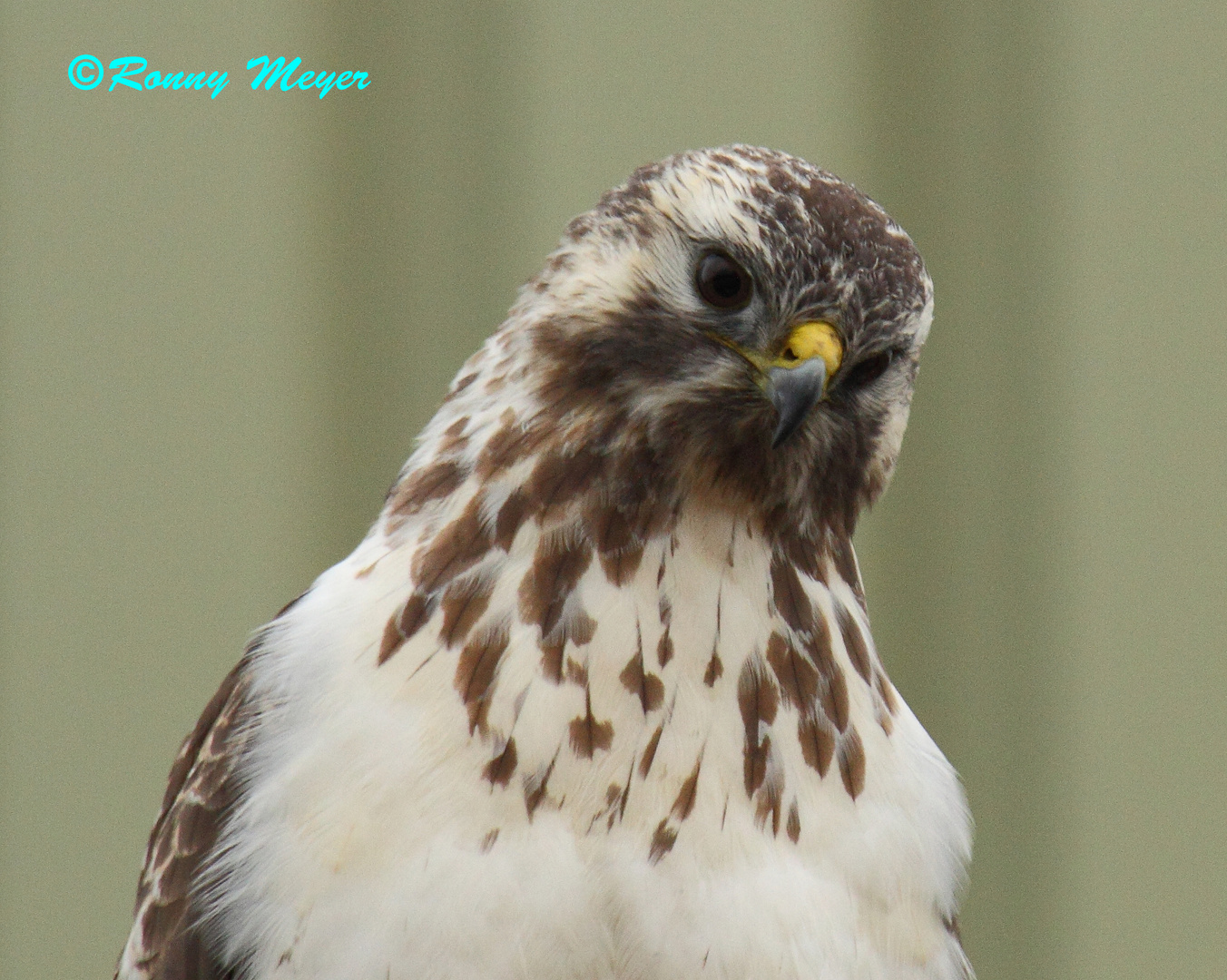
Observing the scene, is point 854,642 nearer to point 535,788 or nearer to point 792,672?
point 792,672

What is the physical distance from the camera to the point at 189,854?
1.04m

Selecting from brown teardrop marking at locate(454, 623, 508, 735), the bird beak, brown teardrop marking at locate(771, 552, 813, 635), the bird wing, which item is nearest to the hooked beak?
the bird beak

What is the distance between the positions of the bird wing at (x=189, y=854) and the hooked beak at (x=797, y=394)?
0.43 meters

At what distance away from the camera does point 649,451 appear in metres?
1.01

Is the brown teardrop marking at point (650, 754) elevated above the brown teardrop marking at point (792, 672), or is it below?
below

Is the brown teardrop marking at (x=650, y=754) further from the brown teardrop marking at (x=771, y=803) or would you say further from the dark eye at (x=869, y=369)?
the dark eye at (x=869, y=369)

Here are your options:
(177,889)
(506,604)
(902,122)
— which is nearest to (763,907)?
(506,604)

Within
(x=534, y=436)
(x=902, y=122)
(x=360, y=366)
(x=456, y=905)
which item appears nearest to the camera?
(x=456, y=905)

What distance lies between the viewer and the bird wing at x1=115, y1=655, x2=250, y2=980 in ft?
3.36

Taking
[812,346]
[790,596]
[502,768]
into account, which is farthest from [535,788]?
[812,346]

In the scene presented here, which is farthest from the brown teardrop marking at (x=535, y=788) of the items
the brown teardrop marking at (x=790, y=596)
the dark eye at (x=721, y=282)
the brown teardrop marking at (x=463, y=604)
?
the dark eye at (x=721, y=282)

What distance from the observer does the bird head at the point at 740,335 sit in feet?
3.22

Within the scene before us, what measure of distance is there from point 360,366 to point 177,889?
3.93 feet

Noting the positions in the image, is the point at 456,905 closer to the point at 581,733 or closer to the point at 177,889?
the point at 581,733
